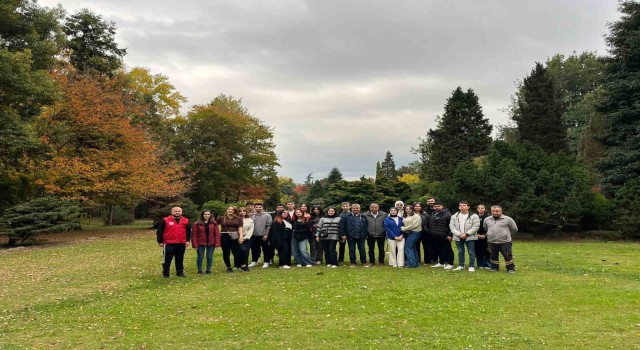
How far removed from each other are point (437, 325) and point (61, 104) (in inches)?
964

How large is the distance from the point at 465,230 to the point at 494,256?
3.24ft

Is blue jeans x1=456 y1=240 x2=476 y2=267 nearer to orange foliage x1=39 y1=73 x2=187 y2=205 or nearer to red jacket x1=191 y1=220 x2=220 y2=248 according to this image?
red jacket x1=191 y1=220 x2=220 y2=248

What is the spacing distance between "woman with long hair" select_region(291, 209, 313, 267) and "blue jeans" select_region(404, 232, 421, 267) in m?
2.74

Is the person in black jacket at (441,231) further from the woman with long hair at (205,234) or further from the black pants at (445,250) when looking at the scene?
the woman with long hair at (205,234)

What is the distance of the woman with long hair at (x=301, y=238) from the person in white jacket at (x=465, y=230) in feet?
13.1

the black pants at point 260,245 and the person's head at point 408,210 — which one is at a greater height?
the person's head at point 408,210

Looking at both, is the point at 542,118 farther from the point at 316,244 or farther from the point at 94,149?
the point at 94,149

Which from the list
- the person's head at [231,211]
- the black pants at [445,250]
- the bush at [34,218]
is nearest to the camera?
the person's head at [231,211]

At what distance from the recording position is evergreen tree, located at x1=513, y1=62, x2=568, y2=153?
42.2 m

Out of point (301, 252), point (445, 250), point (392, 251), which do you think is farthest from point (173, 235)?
point (445, 250)

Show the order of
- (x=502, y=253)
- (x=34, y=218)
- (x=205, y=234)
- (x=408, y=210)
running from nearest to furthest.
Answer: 1. (x=502, y=253)
2. (x=205, y=234)
3. (x=408, y=210)
4. (x=34, y=218)

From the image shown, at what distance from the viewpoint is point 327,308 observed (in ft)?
26.0

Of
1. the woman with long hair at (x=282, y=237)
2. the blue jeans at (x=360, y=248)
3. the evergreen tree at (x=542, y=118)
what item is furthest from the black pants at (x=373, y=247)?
the evergreen tree at (x=542, y=118)

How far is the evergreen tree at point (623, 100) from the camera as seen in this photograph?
2247 centimetres
